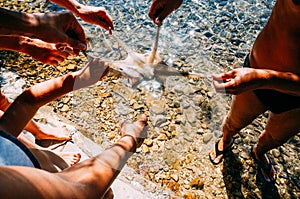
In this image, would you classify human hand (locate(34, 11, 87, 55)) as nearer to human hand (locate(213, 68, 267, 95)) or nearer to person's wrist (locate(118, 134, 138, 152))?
person's wrist (locate(118, 134, 138, 152))

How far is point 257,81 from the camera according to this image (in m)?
1.46

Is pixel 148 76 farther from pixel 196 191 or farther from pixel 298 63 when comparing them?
pixel 196 191

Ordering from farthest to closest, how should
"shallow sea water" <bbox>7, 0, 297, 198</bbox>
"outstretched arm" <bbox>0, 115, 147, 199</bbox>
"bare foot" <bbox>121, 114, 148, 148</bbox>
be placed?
"shallow sea water" <bbox>7, 0, 297, 198</bbox> < "bare foot" <bbox>121, 114, 148, 148</bbox> < "outstretched arm" <bbox>0, 115, 147, 199</bbox>

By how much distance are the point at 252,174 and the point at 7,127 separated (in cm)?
223

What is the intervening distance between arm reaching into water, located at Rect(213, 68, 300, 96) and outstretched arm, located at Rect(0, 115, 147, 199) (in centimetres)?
70

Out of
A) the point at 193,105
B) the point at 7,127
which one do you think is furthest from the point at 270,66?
the point at 7,127

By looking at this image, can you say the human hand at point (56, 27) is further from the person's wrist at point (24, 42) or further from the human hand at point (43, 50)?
the person's wrist at point (24, 42)

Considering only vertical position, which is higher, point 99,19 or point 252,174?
point 99,19

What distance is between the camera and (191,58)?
2.67m

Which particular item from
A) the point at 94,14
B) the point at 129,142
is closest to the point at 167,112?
the point at 129,142

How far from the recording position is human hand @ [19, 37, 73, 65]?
170cm

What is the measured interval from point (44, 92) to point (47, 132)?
1.08 metres

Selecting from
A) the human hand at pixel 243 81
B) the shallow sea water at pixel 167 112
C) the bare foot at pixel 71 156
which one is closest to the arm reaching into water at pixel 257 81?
the human hand at pixel 243 81

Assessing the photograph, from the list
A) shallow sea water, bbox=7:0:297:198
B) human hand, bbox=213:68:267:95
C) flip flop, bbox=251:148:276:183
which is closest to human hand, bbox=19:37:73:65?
shallow sea water, bbox=7:0:297:198
